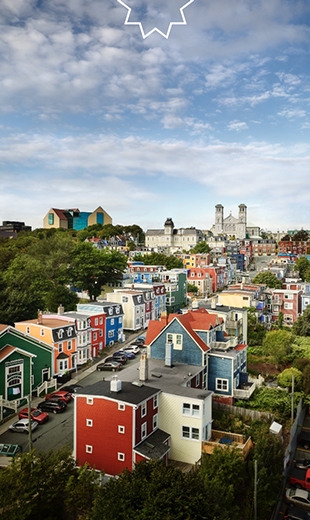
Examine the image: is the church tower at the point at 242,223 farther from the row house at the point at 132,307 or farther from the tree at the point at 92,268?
the row house at the point at 132,307

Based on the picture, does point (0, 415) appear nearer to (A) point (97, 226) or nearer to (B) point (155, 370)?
(B) point (155, 370)

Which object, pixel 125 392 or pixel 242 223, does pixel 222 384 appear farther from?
pixel 242 223

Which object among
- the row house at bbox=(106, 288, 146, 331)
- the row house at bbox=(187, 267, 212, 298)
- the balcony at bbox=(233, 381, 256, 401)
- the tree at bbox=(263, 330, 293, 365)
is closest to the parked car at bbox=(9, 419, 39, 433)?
the balcony at bbox=(233, 381, 256, 401)

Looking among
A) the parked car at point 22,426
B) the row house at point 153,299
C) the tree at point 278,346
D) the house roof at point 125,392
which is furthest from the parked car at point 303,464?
the row house at point 153,299

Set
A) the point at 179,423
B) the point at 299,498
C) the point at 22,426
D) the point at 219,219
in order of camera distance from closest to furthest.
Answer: the point at 299,498 < the point at 179,423 < the point at 22,426 < the point at 219,219

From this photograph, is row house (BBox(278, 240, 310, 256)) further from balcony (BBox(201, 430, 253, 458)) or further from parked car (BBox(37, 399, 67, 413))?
parked car (BBox(37, 399, 67, 413))

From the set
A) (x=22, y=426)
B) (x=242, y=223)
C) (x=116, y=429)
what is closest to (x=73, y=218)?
(x=242, y=223)

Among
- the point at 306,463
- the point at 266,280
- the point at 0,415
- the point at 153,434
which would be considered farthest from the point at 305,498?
the point at 266,280
